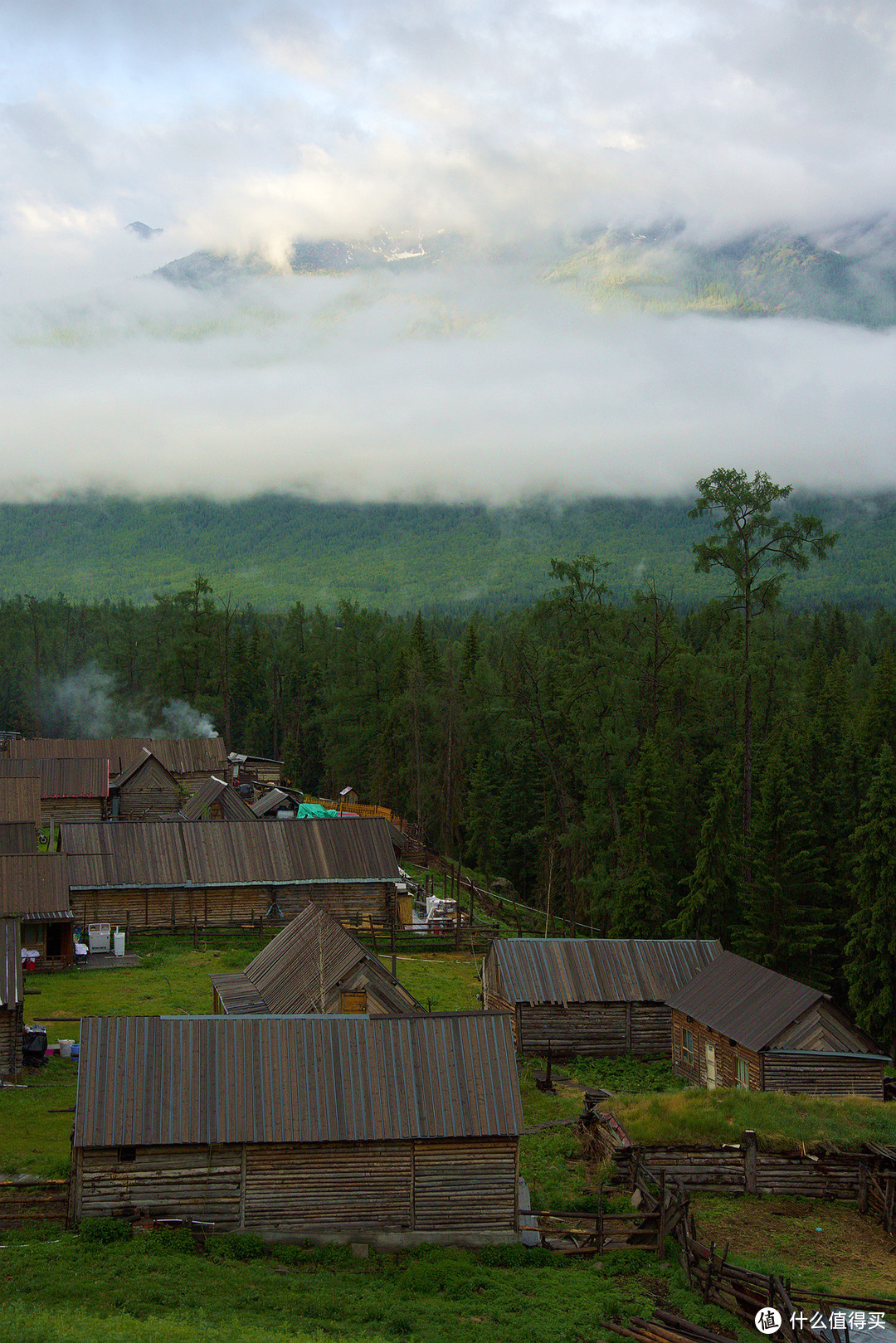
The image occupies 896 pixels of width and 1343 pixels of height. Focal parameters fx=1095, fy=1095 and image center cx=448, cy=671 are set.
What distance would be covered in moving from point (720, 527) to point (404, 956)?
24.1 m

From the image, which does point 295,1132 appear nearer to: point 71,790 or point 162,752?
point 71,790

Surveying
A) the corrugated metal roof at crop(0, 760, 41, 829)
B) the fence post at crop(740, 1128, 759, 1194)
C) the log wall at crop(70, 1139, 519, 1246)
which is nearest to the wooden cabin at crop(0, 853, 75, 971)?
the corrugated metal roof at crop(0, 760, 41, 829)

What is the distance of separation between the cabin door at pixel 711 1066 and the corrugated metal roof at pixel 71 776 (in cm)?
4865

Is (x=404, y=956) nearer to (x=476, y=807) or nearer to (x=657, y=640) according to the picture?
(x=657, y=640)

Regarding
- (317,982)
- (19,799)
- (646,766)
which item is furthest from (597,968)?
(19,799)

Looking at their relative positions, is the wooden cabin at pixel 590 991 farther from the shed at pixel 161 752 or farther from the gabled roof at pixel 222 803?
the shed at pixel 161 752

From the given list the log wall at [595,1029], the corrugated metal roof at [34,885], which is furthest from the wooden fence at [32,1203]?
the corrugated metal roof at [34,885]

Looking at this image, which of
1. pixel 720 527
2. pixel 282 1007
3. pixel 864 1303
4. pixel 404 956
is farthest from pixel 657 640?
pixel 864 1303

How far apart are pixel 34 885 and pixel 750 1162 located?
92.8ft

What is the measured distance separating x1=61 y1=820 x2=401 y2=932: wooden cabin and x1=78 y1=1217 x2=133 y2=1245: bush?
30.9 metres

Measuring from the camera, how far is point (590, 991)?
39281mm

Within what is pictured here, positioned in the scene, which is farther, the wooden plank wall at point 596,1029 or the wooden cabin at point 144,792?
the wooden cabin at point 144,792

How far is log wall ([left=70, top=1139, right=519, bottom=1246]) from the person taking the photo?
71.6ft

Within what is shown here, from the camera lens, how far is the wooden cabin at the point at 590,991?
38844mm
